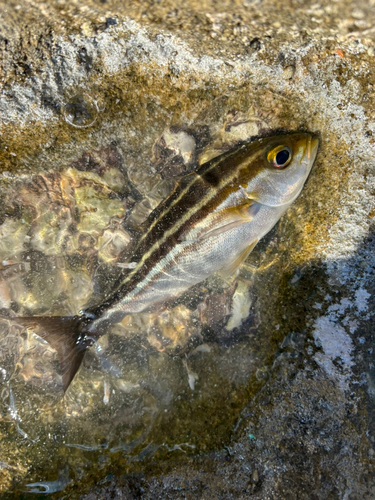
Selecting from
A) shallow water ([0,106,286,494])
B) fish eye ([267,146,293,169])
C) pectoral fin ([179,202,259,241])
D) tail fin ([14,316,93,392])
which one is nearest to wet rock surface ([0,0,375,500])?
shallow water ([0,106,286,494])

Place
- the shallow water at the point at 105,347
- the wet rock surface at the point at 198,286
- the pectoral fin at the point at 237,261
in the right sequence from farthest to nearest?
1. the shallow water at the point at 105,347
2. the pectoral fin at the point at 237,261
3. the wet rock surface at the point at 198,286

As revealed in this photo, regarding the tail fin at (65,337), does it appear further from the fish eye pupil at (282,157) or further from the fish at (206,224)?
the fish eye pupil at (282,157)

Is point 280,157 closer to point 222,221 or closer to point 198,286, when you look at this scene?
point 222,221

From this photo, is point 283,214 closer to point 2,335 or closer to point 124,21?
point 124,21

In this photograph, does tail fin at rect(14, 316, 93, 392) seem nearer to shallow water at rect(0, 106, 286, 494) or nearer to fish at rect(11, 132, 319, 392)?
fish at rect(11, 132, 319, 392)

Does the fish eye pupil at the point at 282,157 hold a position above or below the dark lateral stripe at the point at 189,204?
above

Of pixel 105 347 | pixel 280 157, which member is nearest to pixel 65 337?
pixel 105 347

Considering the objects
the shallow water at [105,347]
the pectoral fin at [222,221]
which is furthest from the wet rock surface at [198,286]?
the pectoral fin at [222,221]
